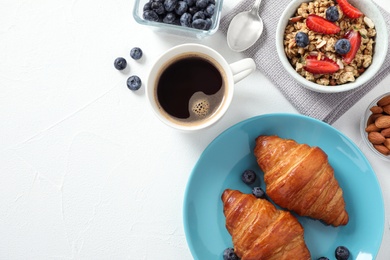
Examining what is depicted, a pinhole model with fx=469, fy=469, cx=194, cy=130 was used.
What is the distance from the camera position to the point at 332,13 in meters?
1.19

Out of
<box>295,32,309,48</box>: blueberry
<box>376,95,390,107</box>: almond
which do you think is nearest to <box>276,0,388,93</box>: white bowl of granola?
<box>295,32,309,48</box>: blueberry

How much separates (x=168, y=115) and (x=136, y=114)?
0.14 m

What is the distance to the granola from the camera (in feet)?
3.96

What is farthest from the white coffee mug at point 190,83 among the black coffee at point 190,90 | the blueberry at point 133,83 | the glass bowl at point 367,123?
the glass bowl at point 367,123

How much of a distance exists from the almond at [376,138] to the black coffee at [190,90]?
41 cm

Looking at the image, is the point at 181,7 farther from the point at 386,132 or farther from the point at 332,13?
the point at 386,132

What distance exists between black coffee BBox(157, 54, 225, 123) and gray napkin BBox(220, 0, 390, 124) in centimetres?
14

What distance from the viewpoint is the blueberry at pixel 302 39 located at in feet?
3.89

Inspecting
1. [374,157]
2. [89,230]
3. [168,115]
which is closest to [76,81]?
[168,115]

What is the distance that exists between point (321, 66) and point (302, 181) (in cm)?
30

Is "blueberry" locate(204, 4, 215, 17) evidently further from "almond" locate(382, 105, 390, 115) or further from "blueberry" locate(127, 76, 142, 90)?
"almond" locate(382, 105, 390, 115)

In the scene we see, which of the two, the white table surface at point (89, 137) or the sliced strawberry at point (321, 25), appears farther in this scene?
the white table surface at point (89, 137)

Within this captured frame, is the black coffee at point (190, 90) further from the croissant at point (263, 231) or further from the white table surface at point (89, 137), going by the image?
the croissant at point (263, 231)

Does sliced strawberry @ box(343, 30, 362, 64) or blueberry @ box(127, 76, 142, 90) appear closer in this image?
sliced strawberry @ box(343, 30, 362, 64)
